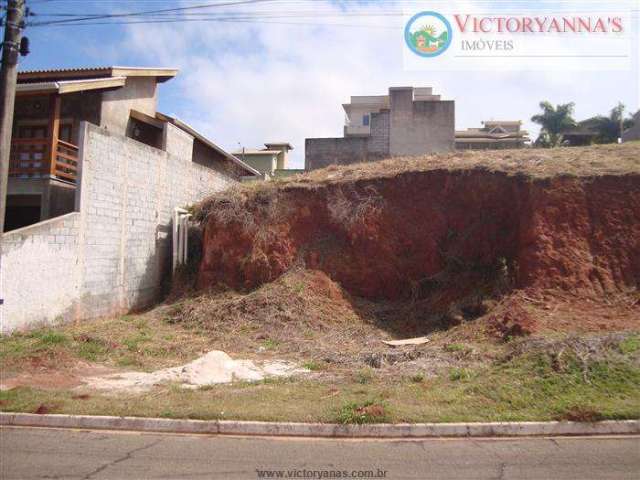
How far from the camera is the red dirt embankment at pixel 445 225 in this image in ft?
37.6

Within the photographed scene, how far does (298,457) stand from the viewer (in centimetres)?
529

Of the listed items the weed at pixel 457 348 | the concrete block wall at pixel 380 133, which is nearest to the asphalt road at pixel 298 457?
the weed at pixel 457 348

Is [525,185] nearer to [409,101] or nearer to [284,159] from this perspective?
[409,101]

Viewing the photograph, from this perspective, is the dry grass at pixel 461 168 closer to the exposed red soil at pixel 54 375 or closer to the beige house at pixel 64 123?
the beige house at pixel 64 123

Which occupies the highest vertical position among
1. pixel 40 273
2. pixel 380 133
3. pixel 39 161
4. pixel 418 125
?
pixel 418 125

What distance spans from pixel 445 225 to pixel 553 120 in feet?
95.4

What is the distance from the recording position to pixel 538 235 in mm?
11594

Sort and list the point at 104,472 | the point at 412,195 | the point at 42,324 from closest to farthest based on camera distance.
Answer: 1. the point at 104,472
2. the point at 42,324
3. the point at 412,195

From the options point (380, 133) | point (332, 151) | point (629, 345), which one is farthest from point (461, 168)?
point (380, 133)

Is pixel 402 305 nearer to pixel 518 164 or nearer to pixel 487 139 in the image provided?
pixel 518 164

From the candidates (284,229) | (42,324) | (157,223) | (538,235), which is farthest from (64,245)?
(538,235)

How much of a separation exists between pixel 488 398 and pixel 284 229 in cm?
880

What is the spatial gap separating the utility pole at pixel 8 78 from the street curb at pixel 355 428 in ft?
15.1

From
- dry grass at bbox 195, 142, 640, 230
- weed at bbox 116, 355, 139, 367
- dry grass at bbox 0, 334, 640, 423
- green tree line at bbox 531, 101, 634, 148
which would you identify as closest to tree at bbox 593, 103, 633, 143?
green tree line at bbox 531, 101, 634, 148
